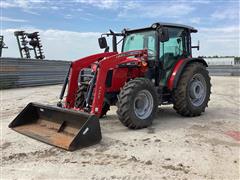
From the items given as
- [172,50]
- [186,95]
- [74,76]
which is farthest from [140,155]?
[172,50]

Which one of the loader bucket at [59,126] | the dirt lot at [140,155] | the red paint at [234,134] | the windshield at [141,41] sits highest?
the windshield at [141,41]

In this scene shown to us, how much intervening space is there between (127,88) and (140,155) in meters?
1.59

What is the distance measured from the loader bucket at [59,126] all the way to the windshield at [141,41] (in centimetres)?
245

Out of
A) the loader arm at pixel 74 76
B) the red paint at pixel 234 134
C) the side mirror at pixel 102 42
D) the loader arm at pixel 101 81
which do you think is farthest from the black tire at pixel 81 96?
the red paint at pixel 234 134

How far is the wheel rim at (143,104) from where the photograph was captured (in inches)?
241

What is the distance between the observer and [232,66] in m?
20.4

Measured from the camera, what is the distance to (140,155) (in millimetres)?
4582

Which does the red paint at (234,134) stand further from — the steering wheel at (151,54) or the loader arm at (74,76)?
the loader arm at (74,76)

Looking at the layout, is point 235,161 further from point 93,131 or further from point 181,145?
point 93,131

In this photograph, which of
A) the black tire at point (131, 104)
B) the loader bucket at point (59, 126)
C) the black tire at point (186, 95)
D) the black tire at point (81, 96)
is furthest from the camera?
the black tire at point (186, 95)

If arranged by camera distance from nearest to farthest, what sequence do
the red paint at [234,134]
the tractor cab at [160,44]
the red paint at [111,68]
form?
the red paint at [234,134] → the red paint at [111,68] → the tractor cab at [160,44]

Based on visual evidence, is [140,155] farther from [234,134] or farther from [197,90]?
[197,90]

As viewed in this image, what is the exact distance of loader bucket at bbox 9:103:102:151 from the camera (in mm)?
4879

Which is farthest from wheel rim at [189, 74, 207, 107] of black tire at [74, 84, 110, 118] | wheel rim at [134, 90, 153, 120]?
black tire at [74, 84, 110, 118]
